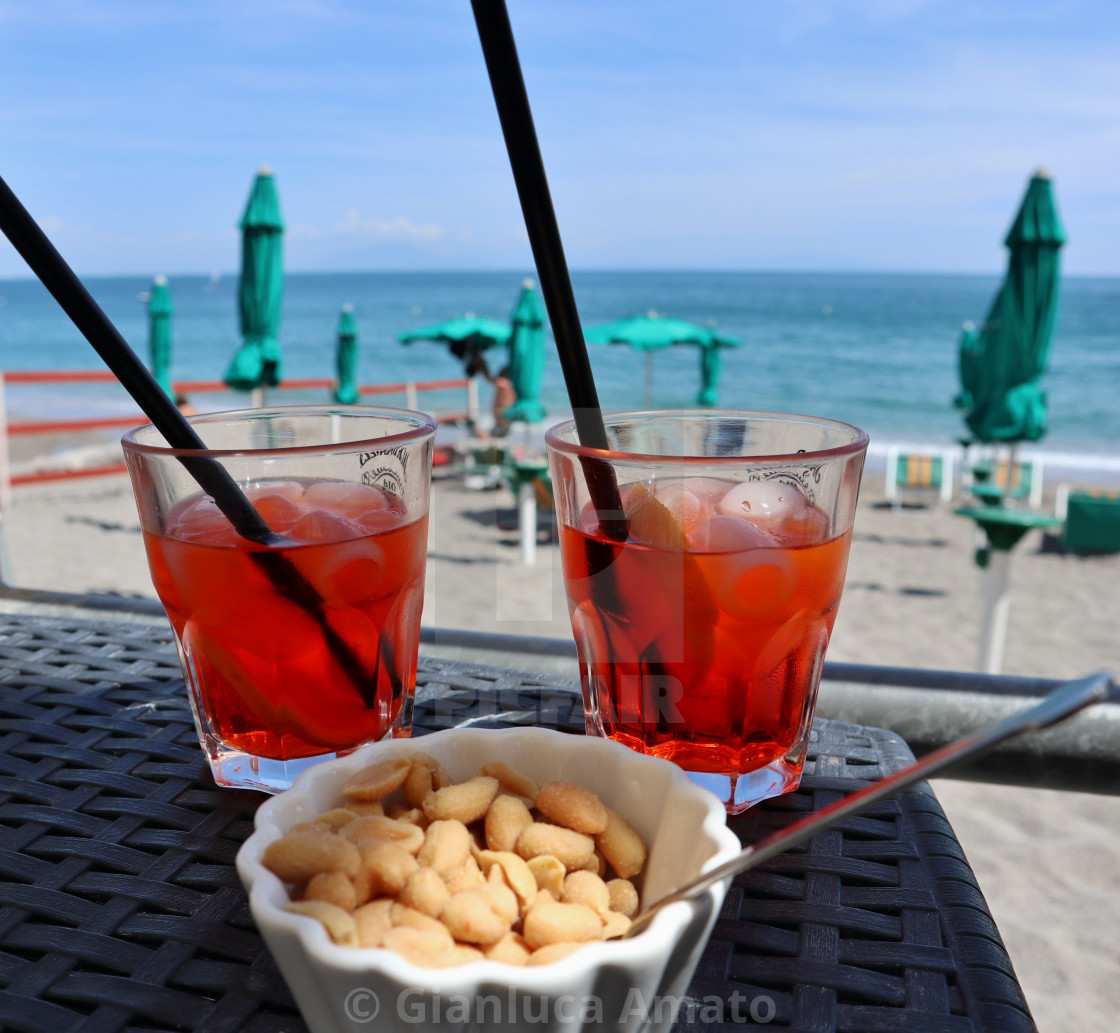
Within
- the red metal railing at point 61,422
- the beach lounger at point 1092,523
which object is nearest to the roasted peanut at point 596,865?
the red metal railing at point 61,422

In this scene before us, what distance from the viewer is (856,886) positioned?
64cm

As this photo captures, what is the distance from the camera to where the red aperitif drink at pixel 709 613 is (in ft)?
2.19

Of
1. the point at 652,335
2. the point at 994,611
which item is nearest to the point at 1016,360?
the point at 994,611

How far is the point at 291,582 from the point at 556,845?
285 mm

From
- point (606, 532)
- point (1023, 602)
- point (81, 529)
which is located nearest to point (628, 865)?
point (606, 532)

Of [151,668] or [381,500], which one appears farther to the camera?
[151,668]

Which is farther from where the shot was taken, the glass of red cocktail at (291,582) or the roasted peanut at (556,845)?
the glass of red cocktail at (291,582)

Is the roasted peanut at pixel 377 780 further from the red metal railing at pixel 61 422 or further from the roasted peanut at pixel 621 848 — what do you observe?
the red metal railing at pixel 61 422

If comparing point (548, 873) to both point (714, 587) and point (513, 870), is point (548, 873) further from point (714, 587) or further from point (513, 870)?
point (714, 587)

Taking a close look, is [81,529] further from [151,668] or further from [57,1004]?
[57,1004]

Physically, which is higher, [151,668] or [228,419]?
[228,419]

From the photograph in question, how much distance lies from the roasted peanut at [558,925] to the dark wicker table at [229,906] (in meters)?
0.10

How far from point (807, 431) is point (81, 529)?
7.70 metres

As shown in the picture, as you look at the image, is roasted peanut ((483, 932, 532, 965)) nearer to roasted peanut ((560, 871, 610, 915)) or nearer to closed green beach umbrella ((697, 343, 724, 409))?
roasted peanut ((560, 871, 610, 915))
